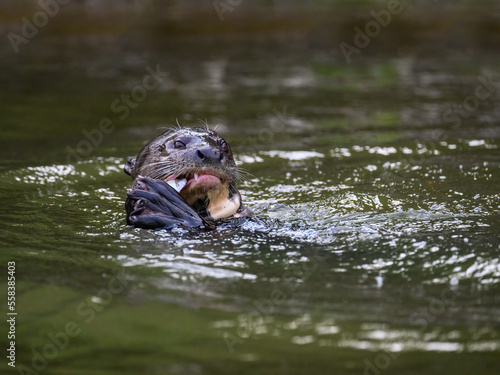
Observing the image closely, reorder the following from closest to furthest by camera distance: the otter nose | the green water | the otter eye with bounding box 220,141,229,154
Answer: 1. the green water
2. the otter nose
3. the otter eye with bounding box 220,141,229,154

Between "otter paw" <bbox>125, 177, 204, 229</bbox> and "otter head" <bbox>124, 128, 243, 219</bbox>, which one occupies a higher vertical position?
"otter head" <bbox>124, 128, 243, 219</bbox>

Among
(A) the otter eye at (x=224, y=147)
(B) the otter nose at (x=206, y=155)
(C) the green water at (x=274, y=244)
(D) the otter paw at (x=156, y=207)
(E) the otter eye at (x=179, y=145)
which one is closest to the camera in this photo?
(C) the green water at (x=274, y=244)

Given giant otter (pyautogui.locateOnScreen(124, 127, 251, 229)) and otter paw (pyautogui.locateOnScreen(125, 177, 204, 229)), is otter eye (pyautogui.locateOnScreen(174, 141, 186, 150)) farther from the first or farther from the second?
otter paw (pyautogui.locateOnScreen(125, 177, 204, 229))

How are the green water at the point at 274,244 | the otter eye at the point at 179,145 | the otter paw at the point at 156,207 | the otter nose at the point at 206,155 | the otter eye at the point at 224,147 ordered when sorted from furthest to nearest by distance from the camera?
the otter eye at the point at 224,147
the otter eye at the point at 179,145
the otter nose at the point at 206,155
the otter paw at the point at 156,207
the green water at the point at 274,244

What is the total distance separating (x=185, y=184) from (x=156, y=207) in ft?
0.84

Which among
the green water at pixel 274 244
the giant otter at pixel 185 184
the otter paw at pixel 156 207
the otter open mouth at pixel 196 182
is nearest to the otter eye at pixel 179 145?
the giant otter at pixel 185 184

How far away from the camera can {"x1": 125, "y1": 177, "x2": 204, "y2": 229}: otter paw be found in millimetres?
3967

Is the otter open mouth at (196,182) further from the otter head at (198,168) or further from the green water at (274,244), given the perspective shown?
the green water at (274,244)

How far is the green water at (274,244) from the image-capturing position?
8.98 feet

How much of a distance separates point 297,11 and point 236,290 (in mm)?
11132

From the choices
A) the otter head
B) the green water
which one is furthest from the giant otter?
the green water

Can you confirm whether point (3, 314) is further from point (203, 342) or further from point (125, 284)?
point (203, 342)

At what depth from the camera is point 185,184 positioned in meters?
4.18

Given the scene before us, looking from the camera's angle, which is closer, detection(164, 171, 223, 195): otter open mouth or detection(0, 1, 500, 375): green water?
detection(0, 1, 500, 375): green water
